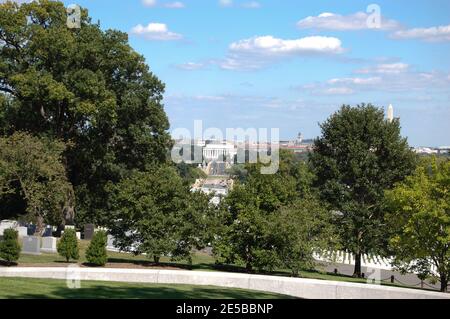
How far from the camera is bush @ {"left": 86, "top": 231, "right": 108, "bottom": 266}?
2456 centimetres

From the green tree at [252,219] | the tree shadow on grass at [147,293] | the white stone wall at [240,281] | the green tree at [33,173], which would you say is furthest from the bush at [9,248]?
the green tree at [33,173]

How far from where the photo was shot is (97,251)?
24641 mm

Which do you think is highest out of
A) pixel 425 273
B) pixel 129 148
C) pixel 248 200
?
pixel 129 148

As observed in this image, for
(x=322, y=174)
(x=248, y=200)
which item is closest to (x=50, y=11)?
(x=322, y=174)

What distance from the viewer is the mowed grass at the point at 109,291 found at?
15.3 m

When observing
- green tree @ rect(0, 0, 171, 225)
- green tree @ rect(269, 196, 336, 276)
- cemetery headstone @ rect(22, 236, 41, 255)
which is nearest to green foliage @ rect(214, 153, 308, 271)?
green tree @ rect(269, 196, 336, 276)

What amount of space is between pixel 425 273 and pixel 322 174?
12.9 meters

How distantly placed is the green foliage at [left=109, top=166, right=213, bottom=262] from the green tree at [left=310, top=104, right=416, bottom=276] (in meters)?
13.2

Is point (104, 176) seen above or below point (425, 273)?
above

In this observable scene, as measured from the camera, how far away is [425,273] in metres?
28.5

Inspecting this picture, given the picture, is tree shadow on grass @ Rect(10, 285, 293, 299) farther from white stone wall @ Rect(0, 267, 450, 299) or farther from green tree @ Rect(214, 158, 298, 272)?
green tree @ Rect(214, 158, 298, 272)

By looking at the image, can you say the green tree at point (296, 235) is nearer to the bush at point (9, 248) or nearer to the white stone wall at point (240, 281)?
the white stone wall at point (240, 281)

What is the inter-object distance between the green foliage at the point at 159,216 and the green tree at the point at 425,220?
871 centimetres

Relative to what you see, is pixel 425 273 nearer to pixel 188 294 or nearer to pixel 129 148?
pixel 188 294
